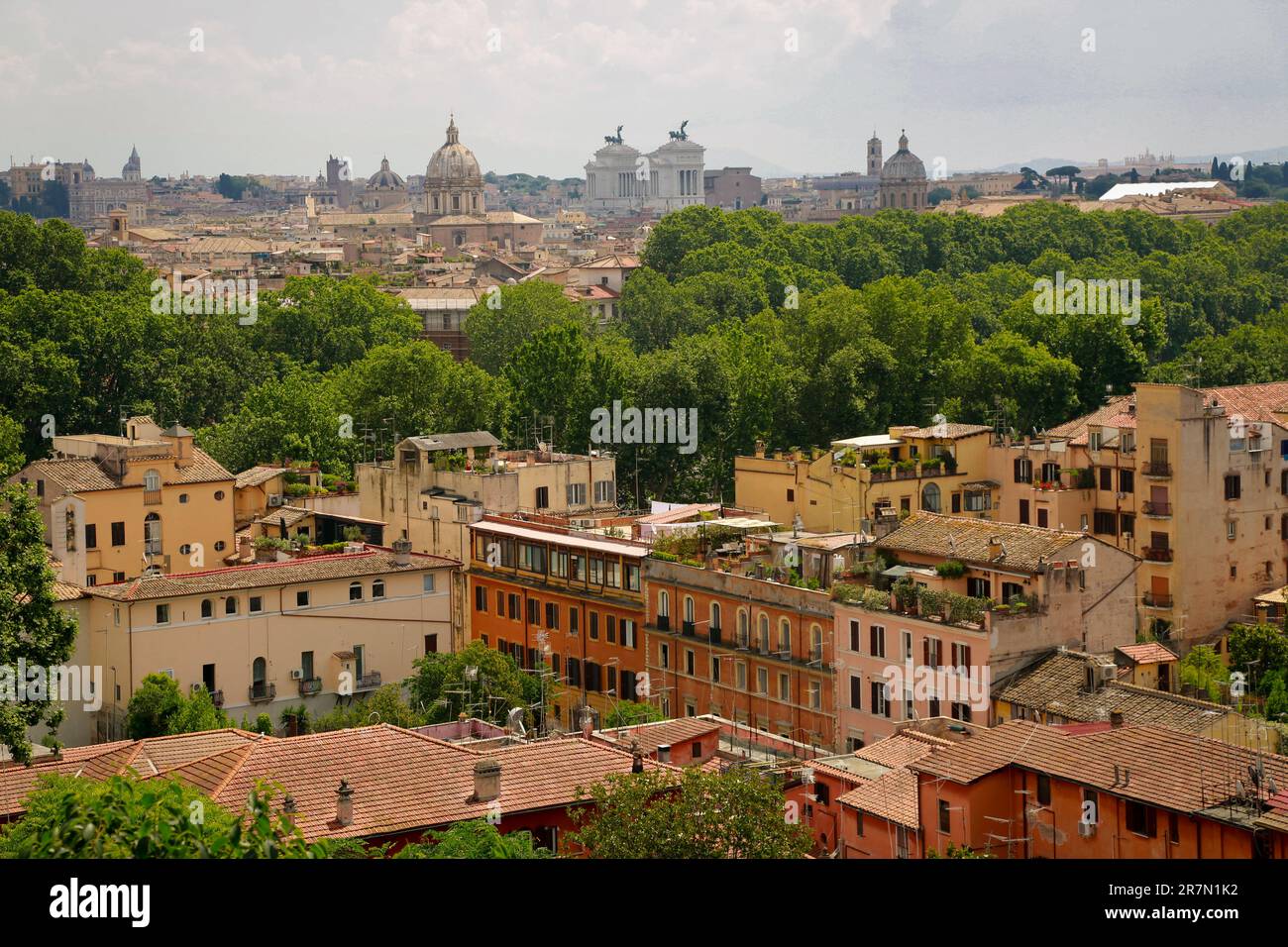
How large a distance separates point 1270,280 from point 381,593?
1711 inches

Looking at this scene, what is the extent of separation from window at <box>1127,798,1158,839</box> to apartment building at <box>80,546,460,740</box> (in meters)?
10.2

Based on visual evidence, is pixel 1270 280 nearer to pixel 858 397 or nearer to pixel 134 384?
pixel 858 397

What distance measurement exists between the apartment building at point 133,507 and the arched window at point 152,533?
0.04 feet

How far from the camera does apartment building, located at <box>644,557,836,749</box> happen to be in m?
18.3

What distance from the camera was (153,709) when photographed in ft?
59.7

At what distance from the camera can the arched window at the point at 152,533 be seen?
2362 cm

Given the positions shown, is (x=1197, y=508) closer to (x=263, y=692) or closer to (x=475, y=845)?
(x=263, y=692)

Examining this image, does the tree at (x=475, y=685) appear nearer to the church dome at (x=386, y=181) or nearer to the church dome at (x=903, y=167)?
the church dome at (x=903, y=167)

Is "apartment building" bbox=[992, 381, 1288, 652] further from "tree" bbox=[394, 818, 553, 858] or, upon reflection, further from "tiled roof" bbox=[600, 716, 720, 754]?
"tree" bbox=[394, 818, 553, 858]

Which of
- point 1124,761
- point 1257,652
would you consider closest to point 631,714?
point 1257,652

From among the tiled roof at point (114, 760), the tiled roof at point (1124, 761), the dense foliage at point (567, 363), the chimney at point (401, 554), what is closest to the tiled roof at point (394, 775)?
the tiled roof at point (114, 760)
